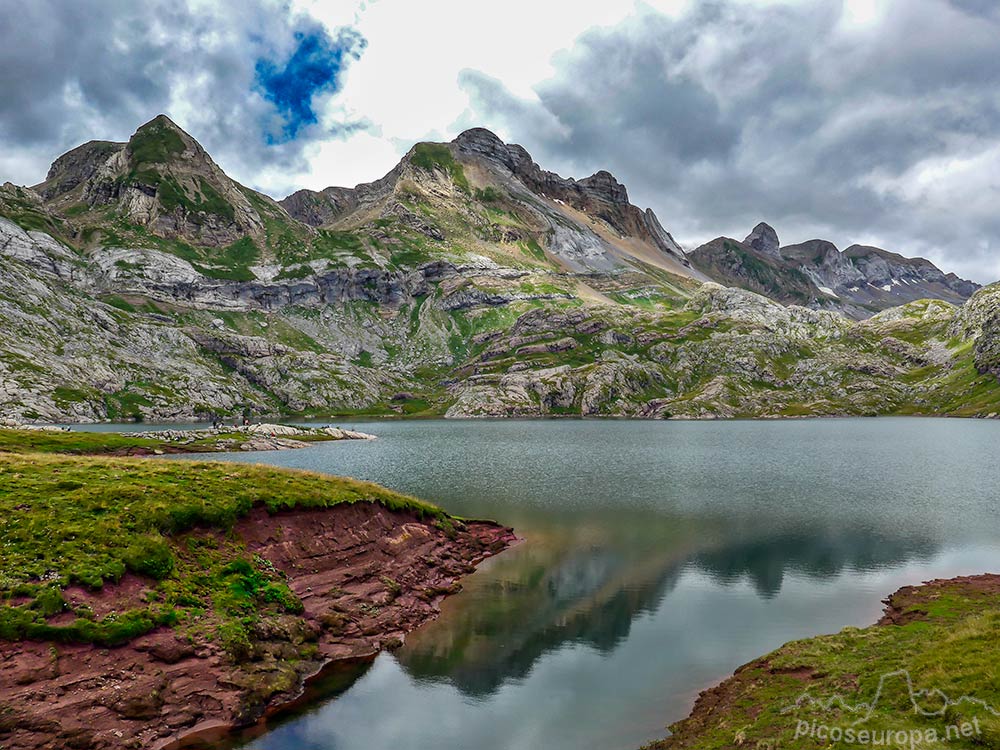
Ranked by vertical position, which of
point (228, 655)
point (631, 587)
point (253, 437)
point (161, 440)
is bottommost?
point (631, 587)

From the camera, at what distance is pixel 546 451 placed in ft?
465

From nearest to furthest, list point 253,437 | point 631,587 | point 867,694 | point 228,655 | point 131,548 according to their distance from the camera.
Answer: point 867,694
point 228,655
point 131,548
point 631,587
point 253,437

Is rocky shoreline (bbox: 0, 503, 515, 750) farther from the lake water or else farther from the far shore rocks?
the far shore rocks

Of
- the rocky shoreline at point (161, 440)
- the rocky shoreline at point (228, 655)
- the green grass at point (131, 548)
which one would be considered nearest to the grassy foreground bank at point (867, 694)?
the rocky shoreline at point (228, 655)

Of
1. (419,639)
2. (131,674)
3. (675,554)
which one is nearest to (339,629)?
(419,639)

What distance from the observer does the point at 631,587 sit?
140 feet

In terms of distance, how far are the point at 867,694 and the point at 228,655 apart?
3037cm

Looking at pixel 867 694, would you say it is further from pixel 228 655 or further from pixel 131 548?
pixel 131 548

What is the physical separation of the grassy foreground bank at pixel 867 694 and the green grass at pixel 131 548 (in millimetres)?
25218

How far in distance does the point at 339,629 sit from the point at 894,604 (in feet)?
129

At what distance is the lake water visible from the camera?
84.0ft

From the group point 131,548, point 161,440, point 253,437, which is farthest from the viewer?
point 253,437

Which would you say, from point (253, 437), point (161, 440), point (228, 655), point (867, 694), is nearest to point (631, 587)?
point (867, 694)

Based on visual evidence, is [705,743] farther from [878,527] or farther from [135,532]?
[878,527]
